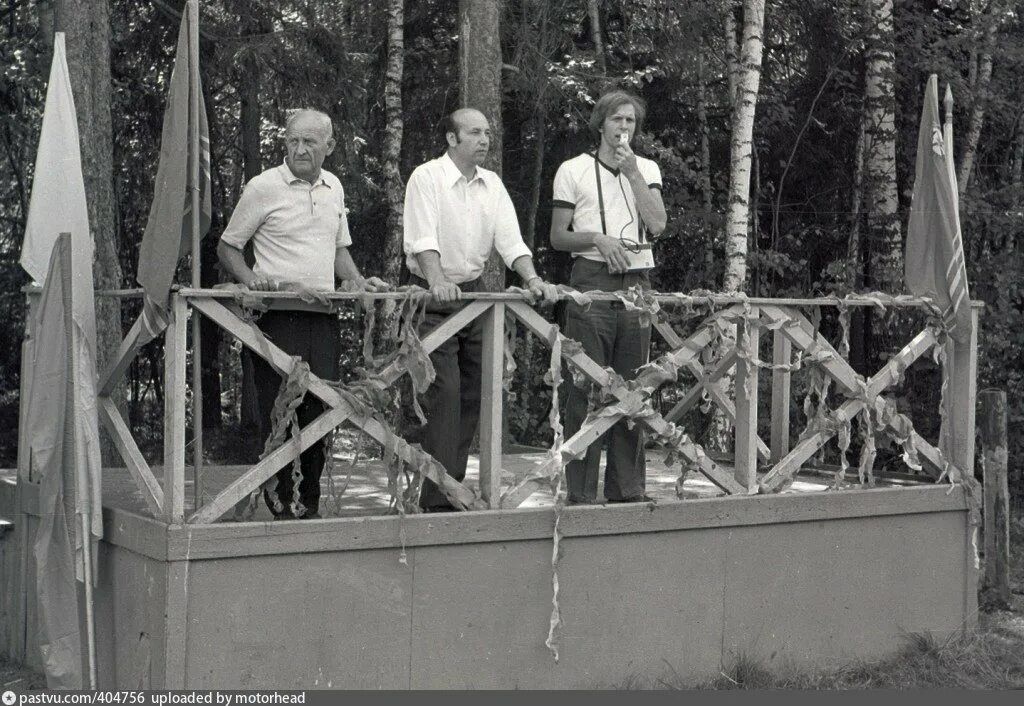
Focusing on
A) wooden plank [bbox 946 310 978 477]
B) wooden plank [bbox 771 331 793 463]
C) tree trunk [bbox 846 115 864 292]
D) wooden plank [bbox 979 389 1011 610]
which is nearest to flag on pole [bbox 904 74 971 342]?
wooden plank [bbox 946 310 978 477]

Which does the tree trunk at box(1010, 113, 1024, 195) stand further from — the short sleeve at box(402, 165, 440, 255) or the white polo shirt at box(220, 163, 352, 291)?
the white polo shirt at box(220, 163, 352, 291)

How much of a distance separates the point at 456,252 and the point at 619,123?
3.18ft

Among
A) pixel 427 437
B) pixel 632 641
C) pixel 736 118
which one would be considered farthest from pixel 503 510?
pixel 736 118

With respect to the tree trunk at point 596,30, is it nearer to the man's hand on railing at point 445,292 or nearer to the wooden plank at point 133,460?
the man's hand on railing at point 445,292

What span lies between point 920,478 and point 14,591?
4673mm

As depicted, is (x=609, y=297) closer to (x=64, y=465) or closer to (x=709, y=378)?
(x=709, y=378)

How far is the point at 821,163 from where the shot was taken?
15742 mm

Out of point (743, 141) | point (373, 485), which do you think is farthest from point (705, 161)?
point (373, 485)

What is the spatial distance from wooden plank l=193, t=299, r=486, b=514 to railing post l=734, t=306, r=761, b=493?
4.99 ft

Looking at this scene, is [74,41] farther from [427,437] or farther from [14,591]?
[427,437]

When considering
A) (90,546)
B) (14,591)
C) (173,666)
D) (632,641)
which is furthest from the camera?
(14,591)

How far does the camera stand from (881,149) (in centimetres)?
1377

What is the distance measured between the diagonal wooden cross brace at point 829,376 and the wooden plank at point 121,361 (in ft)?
9.46

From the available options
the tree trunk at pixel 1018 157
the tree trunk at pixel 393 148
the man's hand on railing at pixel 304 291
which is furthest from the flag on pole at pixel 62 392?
the tree trunk at pixel 1018 157
